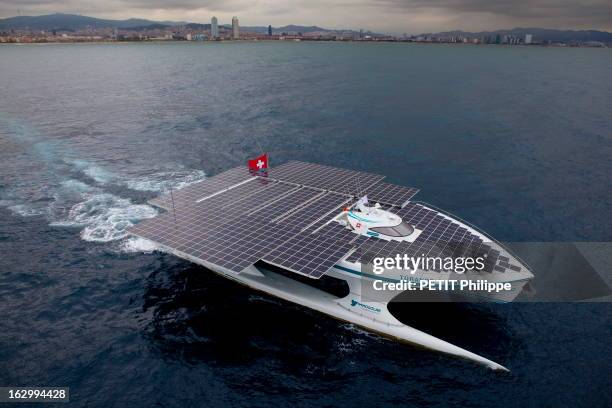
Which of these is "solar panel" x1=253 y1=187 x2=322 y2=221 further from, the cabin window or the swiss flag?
the cabin window

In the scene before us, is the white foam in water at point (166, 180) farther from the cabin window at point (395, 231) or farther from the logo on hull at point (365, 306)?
the logo on hull at point (365, 306)

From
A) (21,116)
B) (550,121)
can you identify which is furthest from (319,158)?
(21,116)

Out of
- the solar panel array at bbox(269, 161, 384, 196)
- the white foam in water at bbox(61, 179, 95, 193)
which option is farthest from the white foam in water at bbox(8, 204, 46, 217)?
the solar panel array at bbox(269, 161, 384, 196)

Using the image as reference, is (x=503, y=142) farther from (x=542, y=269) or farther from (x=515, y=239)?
(x=542, y=269)

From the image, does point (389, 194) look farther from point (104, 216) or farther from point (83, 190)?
point (83, 190)

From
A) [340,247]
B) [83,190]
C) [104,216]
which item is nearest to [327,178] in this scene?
[340,247]

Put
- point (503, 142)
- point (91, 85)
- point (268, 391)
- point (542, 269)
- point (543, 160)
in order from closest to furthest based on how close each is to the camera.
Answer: point (268, 391) < point (542, 269) < point (543, 160) < point (503, 142) < point (91, 85)
